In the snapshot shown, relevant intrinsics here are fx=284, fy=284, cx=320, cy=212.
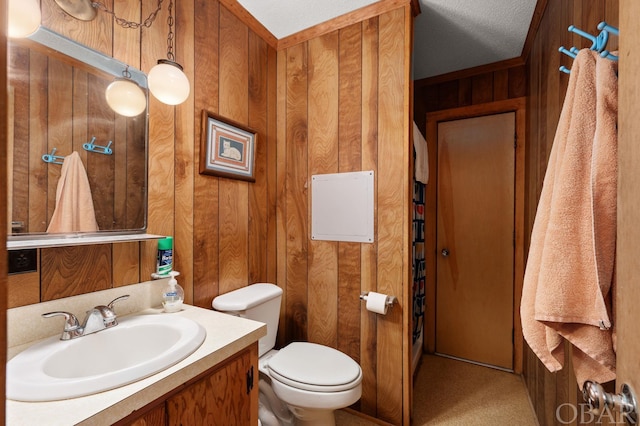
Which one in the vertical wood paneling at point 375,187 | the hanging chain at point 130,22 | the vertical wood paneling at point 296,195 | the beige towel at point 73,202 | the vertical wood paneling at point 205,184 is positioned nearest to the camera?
the beige towel at point 73,202

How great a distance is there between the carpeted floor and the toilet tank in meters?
0.66

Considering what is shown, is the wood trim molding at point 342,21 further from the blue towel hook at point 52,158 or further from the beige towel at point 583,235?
the blue towel hook at point 52,158

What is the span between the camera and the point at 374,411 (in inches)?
65.1

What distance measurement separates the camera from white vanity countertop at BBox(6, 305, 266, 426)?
0.57m

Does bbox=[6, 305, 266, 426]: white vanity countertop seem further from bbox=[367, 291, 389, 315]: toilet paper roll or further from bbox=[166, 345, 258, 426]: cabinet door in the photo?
bbox=[367, 291, 389, 315]: toilet paper roll

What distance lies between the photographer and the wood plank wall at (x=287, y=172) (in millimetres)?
1255

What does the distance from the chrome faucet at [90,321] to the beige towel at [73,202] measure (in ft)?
0.92

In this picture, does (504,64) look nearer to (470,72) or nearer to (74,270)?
(470,72)

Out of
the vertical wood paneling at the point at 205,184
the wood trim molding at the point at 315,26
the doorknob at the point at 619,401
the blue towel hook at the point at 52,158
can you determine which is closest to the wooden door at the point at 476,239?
the wood trim molding at the point at 315,26

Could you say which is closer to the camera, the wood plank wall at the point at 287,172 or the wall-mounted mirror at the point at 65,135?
the wall-mounted mirror at the point at 65,135

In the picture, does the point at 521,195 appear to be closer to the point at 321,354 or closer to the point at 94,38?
the point at 321,354

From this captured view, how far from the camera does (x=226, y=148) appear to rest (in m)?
1.57

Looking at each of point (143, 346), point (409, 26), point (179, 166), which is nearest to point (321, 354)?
point (143, 346)

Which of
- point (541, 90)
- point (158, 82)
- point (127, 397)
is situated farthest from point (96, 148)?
point (541, 90)
